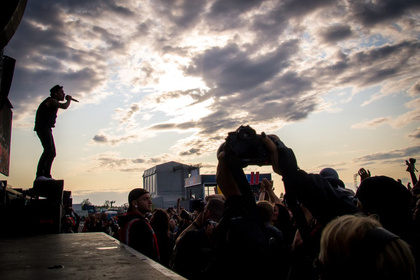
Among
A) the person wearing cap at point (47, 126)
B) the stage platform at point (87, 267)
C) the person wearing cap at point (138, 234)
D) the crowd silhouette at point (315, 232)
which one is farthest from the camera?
the person wearing cap at point (47, 126)

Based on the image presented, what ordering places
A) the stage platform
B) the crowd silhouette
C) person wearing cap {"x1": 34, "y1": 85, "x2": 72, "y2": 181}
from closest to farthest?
the crowd silhouette
the stage platform
person wearing cap {"x1": 34, "y1": 85, "x2": 72, "y2": 181}

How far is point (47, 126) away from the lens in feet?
22.1

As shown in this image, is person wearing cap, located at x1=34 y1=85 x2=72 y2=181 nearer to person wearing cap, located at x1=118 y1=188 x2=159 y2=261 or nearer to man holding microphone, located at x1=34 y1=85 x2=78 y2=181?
man holding microphone, located at x1=34 y1=85 x2=78 y2=181

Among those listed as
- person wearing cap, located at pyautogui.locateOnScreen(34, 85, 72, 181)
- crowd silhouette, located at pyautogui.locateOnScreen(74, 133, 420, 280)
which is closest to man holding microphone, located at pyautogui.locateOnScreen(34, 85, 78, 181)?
person wearing cap, located at pyautogui.locateOnScreen(34, 85, 72, 181)

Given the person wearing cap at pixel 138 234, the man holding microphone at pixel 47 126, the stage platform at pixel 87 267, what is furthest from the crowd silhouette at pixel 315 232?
the man holding microphone at pixel 47 126

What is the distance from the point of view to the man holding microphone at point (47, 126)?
6.65m

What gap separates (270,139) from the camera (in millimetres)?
2143

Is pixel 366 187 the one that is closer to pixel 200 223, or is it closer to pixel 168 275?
pixel 168 275

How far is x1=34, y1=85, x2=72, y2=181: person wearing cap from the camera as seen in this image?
6.65 meters

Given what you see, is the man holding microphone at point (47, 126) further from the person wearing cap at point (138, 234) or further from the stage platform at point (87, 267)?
the stage platform at point (87, 267)

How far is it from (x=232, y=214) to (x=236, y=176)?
0.71 feet

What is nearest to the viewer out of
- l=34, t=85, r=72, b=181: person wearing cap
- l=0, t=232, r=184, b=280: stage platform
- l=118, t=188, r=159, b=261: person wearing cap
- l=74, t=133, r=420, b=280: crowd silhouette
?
l=74, t=133, r=420, b=280: crowd silhouette

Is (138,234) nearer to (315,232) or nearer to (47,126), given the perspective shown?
(315,232)

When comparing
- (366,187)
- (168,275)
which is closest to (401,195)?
(366,187)
